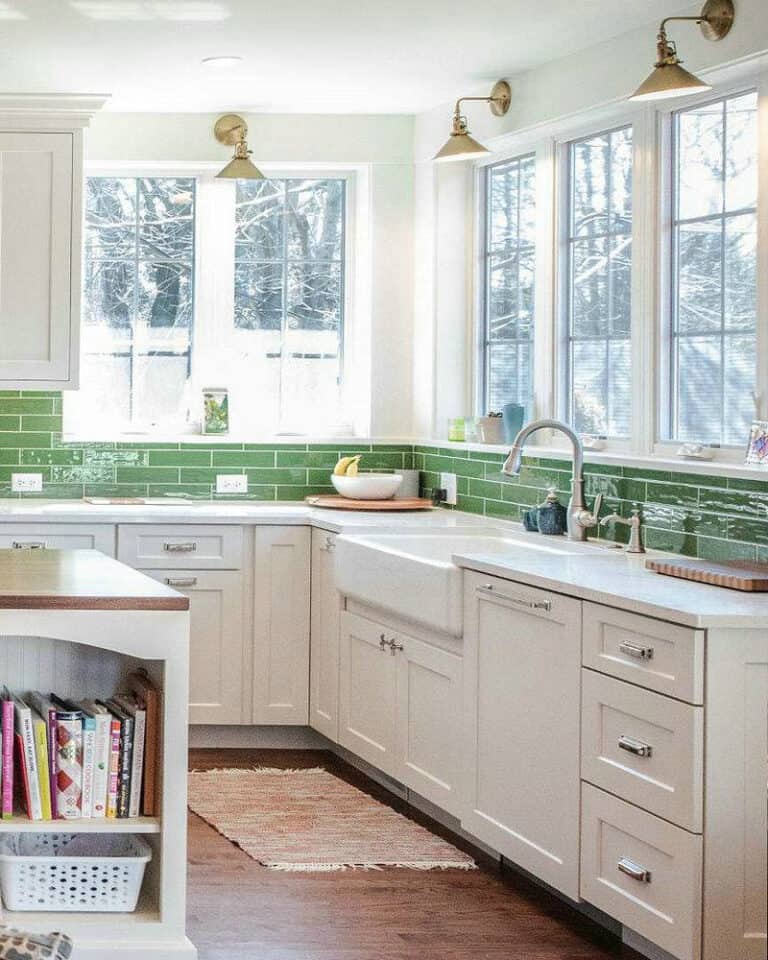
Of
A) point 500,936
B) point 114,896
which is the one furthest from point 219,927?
point 500,936

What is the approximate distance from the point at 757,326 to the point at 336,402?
8.36 feet

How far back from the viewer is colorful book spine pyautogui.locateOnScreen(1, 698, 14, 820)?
330cm

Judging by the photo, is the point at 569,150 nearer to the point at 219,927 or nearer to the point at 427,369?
the point at 427,369

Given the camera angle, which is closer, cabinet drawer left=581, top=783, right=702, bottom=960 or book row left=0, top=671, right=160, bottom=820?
cabinet drawer left=581, top=783, right=702, bottom=960

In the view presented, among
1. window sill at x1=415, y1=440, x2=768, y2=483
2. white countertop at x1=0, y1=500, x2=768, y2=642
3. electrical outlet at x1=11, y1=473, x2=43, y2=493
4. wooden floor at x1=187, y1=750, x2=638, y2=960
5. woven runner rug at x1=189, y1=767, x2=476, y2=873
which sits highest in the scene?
window sill at x1=415, y1=440, x2=768, y2=483

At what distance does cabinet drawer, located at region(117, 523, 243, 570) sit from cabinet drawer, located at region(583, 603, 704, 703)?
2.31 meters

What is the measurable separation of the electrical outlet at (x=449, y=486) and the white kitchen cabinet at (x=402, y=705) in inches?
33.3

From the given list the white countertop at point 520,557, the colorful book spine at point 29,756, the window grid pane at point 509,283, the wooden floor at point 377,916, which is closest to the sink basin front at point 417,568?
the white countertop at point 520,557

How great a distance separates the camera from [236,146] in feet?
19.6

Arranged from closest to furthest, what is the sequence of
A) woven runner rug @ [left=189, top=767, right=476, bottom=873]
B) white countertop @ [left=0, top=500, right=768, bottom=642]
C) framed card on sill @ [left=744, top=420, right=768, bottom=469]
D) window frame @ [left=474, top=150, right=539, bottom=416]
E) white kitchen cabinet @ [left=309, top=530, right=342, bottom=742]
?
white countertop @ [left=0, top=500, right=768, bottom=642] < framed card on sill @ [left=744, top=420, right=768, bottom=469] < woven runner rug @ [left=189, top=767, right=476, bottom=873] < white kitchen cabinet @ [left=309, top=530, right=342, bottom=742] < window frame @ [left=474, top=150, right=539, bottom=416]

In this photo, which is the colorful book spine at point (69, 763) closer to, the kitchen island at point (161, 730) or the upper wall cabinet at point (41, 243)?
the kitchen island at point (161, 730)

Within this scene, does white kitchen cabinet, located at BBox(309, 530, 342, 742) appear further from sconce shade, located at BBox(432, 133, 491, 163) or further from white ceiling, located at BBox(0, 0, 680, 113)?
white ceiling, located at BBox(0, 0, 680, 113)

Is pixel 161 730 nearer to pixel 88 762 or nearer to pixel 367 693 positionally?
pixel 88 762

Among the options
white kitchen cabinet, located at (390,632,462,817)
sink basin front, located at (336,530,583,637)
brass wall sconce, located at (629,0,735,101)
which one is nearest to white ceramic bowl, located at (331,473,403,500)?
sink basin front, located at (336,530,583,637)
